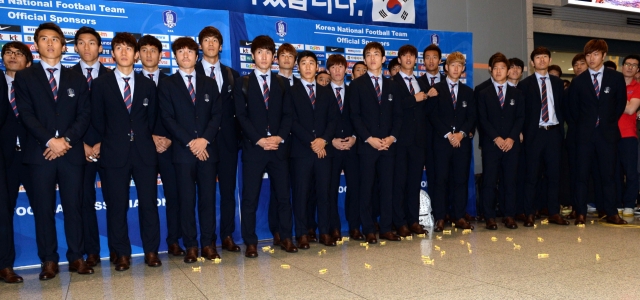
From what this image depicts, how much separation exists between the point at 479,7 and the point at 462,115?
2942 mm

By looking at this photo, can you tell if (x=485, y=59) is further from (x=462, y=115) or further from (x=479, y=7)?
(x=462, y=115)

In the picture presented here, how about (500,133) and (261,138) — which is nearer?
(261,138)

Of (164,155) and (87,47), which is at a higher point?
(87,47)

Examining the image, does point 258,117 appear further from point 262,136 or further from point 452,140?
point 452,140

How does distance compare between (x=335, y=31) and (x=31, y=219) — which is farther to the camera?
(x=335, y=31)

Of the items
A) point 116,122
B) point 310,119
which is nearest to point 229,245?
point 310,119

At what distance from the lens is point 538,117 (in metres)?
5.64

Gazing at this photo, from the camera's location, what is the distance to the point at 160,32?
4980mm

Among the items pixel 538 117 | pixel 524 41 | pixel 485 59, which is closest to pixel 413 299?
pixel 538 117

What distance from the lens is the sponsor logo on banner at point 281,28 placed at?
5.54 m

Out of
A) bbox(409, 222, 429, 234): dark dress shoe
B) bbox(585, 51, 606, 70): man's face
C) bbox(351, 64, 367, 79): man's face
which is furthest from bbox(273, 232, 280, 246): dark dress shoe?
bbox(585, 51, 606, 70): man's face

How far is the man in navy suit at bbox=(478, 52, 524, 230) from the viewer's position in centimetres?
550

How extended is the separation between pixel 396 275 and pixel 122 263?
202 centimetres

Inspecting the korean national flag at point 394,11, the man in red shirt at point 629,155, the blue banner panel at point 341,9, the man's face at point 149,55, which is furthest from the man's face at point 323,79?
the man in red shirt at point 629,155
